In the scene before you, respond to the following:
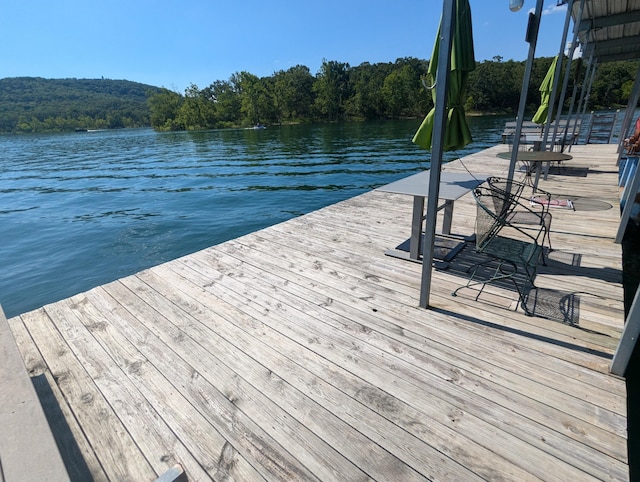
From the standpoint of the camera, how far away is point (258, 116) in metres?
61.4

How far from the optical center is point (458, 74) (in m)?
2.96

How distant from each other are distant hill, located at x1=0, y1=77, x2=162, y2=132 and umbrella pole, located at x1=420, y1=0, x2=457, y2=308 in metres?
93.3

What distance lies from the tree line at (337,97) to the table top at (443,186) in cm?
5685

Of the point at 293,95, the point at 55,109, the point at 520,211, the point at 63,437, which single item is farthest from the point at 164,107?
the point at 63,437

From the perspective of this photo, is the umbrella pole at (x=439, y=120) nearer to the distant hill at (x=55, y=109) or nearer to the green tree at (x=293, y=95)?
the green tree at (x=293, y=95)

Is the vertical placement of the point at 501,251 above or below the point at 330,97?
below

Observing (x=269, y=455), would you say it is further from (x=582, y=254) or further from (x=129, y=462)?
(x=582, y=254)

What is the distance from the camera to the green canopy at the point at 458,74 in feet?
9.14

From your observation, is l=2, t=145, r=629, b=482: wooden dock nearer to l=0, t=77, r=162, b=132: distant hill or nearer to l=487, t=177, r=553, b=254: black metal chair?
l=487, t=177, r=553, b=254: black metal chair

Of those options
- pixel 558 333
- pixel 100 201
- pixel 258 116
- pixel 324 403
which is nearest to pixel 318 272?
pixel 324 403

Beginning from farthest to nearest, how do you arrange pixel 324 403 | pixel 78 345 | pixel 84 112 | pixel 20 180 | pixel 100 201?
1. pixel 84 112
2. pixel 20 180
3. pixel 100 201
4. pixel 78 345
5. pixel 324 403

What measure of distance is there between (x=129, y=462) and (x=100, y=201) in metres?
13.2

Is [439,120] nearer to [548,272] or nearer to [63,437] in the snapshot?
[548,272]

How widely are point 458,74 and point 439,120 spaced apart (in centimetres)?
121
